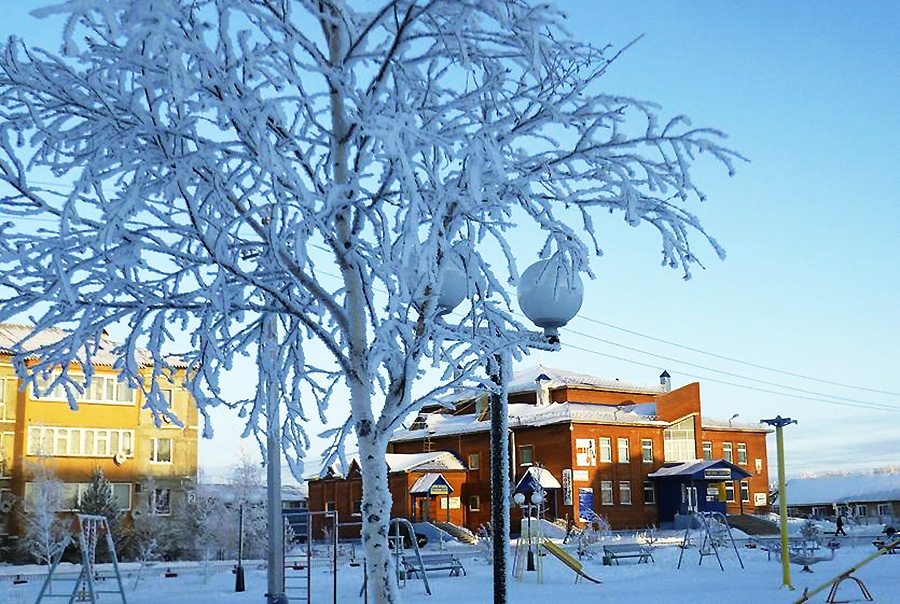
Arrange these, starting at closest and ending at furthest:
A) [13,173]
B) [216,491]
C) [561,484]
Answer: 1. [13,173]
2. [561,484]
3. [216,491]

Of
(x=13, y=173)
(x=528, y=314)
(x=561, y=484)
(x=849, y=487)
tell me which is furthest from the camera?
(x=849, y=487)

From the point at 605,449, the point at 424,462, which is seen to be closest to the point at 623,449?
the point at 605,449

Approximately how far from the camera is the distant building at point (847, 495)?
251 ft

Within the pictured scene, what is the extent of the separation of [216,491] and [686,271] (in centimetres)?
4980

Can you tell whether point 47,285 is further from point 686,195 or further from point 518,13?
point 686,195

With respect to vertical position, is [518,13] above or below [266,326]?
above

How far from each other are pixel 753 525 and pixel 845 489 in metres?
34.9

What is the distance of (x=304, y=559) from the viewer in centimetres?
3484

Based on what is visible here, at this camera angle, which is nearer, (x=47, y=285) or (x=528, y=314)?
(x=47, y=285)

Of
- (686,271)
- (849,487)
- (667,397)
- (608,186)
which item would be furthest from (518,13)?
(849,487)

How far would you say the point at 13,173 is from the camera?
6.51m

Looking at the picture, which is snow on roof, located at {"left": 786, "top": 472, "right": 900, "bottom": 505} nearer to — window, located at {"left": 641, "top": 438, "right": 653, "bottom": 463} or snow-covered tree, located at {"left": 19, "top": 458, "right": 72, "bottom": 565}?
window, located at {"left": 641, "top": 438, "right": 653, "bottom": 463}

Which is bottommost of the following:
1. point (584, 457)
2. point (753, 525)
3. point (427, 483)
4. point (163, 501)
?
point (753, 525)

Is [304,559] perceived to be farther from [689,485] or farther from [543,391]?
[689,485]
